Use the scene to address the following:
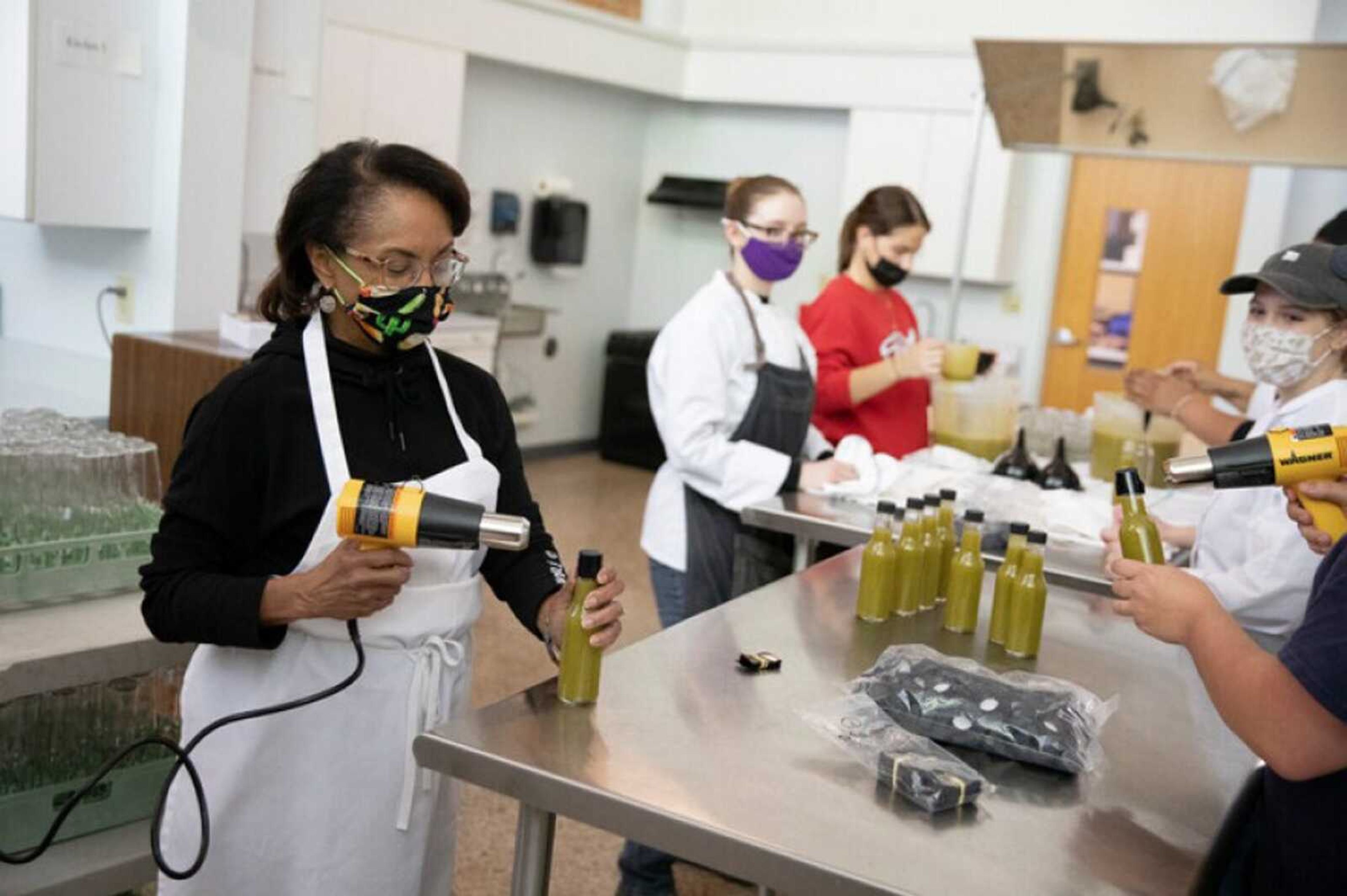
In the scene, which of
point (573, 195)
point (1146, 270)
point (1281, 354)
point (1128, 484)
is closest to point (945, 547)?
point (1128, 484)

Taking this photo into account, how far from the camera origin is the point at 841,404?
3545mm

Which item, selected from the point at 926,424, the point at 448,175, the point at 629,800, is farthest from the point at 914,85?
the point at 629,800

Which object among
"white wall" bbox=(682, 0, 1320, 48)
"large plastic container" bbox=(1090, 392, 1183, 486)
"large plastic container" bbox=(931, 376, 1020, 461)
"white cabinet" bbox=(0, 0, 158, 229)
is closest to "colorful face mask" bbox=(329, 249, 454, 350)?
"large plastic container" bbox=(931, 376, 1020, 461)

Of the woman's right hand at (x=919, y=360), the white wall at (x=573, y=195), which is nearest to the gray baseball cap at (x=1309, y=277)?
the woman's right hand at (x=919, y=360)

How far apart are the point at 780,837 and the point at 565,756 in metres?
0.29

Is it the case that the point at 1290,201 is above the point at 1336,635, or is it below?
above

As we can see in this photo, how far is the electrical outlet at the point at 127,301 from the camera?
4527 millimetres

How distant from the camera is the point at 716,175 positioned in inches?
324

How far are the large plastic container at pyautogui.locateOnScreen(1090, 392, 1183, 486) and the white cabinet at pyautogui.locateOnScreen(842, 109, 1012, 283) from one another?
3167 millimetres

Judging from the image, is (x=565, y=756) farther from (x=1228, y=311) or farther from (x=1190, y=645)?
(x=1228, y=311)

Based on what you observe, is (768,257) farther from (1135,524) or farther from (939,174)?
(939,174)

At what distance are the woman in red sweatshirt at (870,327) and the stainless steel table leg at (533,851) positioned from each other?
81.1 inches

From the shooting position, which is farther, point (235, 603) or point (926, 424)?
point (926, 424)

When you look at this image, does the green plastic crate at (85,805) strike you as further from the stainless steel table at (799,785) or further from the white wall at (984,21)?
the white wall at (984,21)
